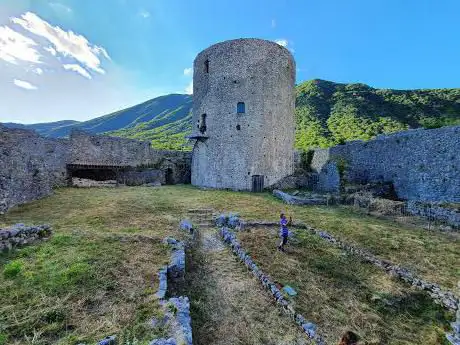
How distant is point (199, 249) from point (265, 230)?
3.49 m

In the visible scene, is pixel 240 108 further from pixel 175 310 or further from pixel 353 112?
pixel 353 112

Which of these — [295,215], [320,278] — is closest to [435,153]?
[295,215]

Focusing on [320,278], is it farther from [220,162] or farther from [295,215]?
[220,162]

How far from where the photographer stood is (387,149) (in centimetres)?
2255

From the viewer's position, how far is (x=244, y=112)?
2630 centimetres

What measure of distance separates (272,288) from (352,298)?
83.9 inches

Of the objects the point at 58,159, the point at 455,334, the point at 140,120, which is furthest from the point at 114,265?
the point at 140,120

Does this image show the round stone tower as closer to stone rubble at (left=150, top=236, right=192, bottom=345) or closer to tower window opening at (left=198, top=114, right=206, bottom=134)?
tower window opening at (left=198, top=114, right=206, bottom=134)

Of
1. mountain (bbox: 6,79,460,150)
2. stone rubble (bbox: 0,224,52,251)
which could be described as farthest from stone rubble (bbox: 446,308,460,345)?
mountain (bbox: 6,79,460,150)

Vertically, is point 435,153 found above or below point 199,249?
above

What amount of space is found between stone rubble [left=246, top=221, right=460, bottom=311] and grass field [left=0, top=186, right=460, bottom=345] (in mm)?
408

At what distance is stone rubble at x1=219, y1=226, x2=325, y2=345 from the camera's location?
6387 mm

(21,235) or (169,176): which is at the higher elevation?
(169,176)

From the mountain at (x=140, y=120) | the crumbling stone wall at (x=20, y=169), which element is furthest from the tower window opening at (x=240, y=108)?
the mountain at (x=140, y=120)
